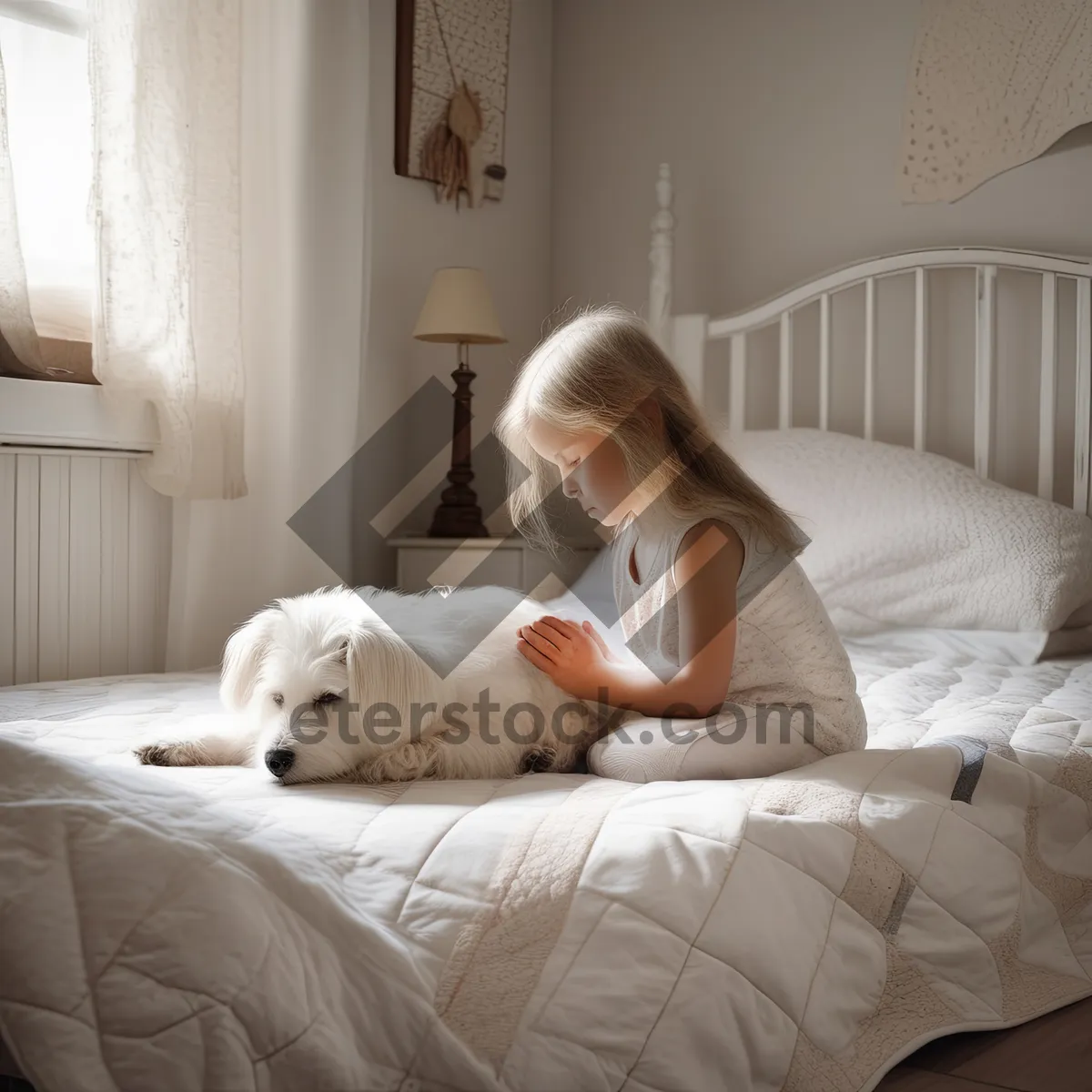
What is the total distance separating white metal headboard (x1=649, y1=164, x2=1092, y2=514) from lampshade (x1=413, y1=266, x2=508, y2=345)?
487mm

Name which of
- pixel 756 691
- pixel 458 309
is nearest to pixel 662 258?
pixel 458 309

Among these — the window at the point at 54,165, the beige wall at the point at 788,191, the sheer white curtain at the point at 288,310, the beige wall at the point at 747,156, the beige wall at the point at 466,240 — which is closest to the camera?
the window at the point at 54,165

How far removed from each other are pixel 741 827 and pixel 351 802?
0.38 metres

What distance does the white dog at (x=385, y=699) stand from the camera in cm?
119

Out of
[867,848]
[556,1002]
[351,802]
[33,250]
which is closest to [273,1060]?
[556,1002]

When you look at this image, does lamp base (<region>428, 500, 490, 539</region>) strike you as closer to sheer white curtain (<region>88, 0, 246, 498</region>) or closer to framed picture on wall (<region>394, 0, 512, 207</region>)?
sheer white curtain (<region>88, 0, 246, 498</region>)

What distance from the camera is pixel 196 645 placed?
2.22 meters

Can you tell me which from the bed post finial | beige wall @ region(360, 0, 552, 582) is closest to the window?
beige wall @ region(360, 0, 552, 582)

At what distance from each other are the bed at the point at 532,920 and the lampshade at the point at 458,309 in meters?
1.61

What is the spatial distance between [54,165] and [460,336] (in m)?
1.04

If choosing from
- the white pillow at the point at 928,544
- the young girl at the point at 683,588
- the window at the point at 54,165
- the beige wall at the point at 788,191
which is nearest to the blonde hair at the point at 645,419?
the young girl at the point at 683,588

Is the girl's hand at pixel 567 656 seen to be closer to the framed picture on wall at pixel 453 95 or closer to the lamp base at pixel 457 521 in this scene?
the lamp base at pixel 457 521

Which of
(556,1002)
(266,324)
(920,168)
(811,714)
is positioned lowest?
(556,1002)

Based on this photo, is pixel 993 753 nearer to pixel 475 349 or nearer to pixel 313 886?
pixel 313 886
